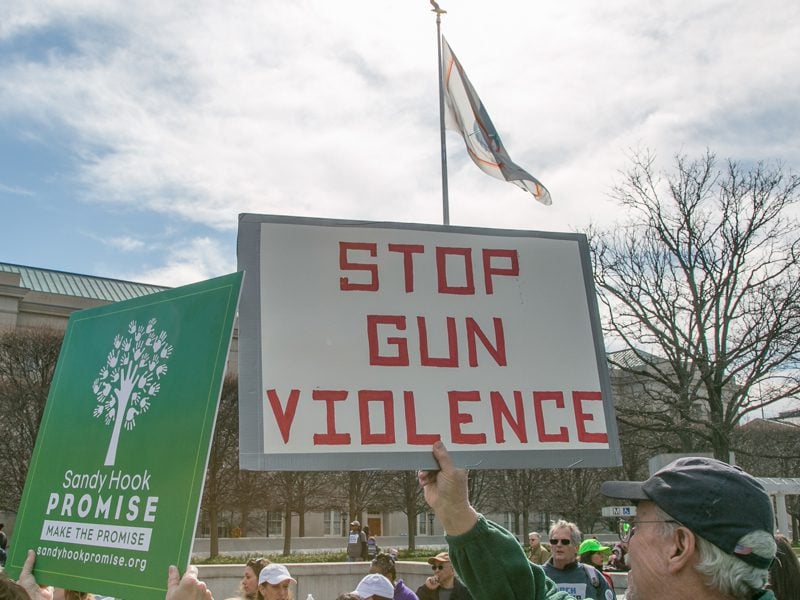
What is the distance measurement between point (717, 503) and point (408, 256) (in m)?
1.48

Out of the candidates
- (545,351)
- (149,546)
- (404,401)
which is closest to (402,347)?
(404,401)

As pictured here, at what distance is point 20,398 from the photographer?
30.6 metres

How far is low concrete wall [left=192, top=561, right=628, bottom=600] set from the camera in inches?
619

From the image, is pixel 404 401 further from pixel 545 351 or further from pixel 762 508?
pixel 762 508

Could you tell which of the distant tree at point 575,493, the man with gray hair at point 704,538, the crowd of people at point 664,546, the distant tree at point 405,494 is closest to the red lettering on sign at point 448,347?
the crowd of people at point 664,546

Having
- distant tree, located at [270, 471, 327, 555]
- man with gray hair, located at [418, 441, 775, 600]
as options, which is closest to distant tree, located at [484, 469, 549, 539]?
distant tree, located at [270, 471, 327, 555]

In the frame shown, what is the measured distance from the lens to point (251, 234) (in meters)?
2.79

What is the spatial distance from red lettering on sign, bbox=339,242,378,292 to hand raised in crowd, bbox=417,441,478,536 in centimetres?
59

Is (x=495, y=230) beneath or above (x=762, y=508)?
above

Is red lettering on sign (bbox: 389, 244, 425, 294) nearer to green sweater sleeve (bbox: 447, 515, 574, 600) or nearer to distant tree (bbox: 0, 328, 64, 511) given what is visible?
green sweater sleeve (bbox: 447, 515, 574, 600)

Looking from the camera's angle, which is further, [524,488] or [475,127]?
[524,488]

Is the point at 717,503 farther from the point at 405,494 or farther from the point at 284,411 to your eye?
the point at 405,494

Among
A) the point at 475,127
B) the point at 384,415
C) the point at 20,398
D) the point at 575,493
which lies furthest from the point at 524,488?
the point at 384,415

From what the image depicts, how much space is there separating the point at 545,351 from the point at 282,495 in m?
36.0
